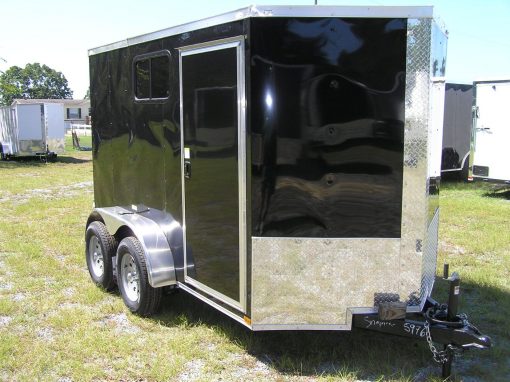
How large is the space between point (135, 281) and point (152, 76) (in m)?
1.86

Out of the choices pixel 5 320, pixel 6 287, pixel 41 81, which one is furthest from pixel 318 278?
pixel 41 81

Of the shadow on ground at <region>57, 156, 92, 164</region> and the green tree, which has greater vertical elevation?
the green tree

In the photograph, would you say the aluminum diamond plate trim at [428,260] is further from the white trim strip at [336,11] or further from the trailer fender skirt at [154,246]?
the trailer fender skirt at [154,246]

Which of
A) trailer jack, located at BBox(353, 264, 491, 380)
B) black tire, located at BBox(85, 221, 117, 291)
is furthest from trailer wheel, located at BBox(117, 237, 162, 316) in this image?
trailer jack, located at BBox(353, 264, 491, 380)

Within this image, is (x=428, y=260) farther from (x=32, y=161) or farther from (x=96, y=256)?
(x=32, y=161)

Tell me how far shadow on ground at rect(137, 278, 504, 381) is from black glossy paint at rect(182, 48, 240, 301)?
58cm

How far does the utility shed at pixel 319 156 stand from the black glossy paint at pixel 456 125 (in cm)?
1024

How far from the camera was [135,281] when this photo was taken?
4785 mm

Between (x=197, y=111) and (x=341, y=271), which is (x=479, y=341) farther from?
(x=197, y=111)

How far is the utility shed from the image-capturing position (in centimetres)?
331

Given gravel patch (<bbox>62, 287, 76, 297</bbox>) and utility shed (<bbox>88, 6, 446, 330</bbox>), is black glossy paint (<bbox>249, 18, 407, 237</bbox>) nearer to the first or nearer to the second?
utility shed (<bbox>88, 6, 446, 330</bbox>)

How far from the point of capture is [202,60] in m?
3.89

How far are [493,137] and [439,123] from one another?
8267 mm

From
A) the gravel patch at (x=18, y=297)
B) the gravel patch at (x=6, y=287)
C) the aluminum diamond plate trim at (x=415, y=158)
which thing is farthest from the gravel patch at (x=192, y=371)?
the gravel patch at (x=6, y=287)
